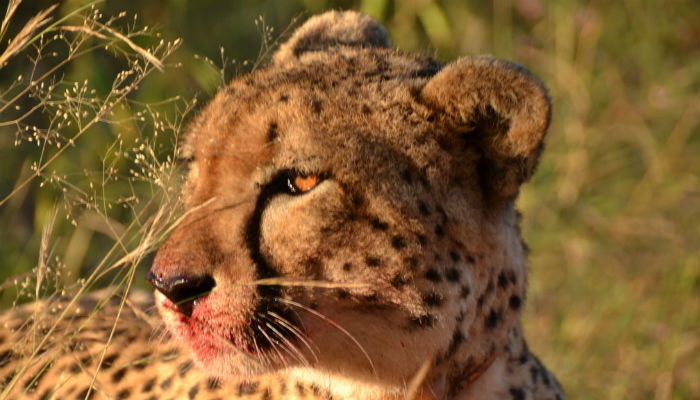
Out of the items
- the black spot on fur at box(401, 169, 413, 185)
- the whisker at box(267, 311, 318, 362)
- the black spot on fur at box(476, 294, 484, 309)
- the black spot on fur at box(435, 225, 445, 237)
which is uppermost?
the black spot on fur at box(401, 169, 413, 185)

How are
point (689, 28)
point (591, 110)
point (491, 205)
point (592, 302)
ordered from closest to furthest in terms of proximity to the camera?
point (491, 205), point (592, 302), point (591, 110), point (689, 28)

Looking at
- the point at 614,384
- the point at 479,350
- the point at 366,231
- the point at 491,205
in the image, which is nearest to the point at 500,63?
the point at 491,205

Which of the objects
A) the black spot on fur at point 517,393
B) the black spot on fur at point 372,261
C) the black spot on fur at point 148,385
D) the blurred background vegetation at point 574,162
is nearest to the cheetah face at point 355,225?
the black spot on fur at point 372,261

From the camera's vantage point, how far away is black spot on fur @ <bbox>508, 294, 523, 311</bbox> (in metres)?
2.22

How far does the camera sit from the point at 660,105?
4590 millimetres

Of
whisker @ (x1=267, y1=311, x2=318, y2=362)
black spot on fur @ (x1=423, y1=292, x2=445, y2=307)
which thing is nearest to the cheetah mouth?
whisker @ (x1=267, y1=311, x2=318, y2=362)

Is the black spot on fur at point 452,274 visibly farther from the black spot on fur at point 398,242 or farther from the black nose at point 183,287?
the black nose at point 183,287

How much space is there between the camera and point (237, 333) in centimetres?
198

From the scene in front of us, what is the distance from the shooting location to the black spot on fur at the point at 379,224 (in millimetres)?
2037

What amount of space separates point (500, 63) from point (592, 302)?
7.49 ft

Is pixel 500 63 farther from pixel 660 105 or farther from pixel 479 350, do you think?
pixel 660 105

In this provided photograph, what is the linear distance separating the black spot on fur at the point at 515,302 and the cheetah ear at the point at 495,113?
0.71ft

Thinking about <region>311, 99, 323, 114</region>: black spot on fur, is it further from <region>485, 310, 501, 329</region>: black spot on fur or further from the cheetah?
<region>485, 310, 501, 329</region>: black spot on fur

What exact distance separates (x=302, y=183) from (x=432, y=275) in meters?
0.31
